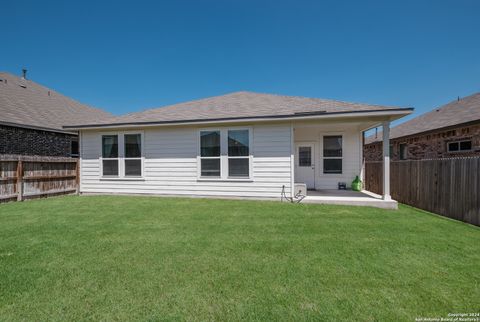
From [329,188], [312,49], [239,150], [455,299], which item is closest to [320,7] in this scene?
[312,49]

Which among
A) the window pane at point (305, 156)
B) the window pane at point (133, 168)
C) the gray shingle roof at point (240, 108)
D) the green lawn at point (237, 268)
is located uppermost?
the gray shingle roof at point (240, 108)

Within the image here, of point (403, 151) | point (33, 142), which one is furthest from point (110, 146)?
point (403, 151)

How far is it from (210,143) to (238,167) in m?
1.38

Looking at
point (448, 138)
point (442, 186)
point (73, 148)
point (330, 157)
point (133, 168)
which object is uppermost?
point (448, 138)

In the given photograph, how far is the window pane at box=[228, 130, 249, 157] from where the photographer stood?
809 cm

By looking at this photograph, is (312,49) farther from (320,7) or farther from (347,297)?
(347,297)

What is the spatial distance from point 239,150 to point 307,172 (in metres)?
3.90

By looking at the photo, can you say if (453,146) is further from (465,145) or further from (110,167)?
(110,167)

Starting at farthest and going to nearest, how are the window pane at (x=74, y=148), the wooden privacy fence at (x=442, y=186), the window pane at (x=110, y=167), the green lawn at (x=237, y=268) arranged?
the window pane at (x=74, y=148)
the window pane at (x=110, y=167)
the wooden privacy fence at (x=442, y=186)
the green lawn at (x=237, y=268)

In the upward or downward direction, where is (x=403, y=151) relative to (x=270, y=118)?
downward

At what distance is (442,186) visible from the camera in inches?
243

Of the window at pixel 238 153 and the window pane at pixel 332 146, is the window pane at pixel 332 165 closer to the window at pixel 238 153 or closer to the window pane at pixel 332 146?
the window pane at pixel 332 146

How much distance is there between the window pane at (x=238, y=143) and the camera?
8.09m

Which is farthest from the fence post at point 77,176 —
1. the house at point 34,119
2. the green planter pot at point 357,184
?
the green planter pot at point 357,184
